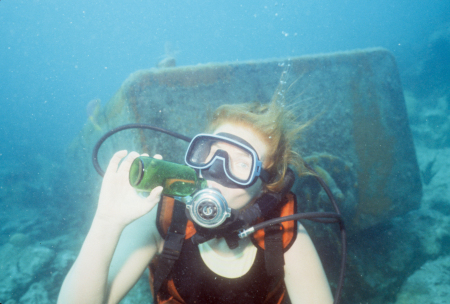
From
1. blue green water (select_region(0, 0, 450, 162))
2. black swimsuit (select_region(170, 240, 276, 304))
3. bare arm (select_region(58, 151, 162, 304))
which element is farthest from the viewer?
blue green water (select_region(0, 0, 450, 162))

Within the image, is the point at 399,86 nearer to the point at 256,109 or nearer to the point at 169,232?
the point at 256,109

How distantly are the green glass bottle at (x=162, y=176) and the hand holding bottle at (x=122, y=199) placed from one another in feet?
0.18

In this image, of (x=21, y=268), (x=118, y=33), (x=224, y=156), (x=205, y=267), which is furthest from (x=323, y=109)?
(x=118, y=33)

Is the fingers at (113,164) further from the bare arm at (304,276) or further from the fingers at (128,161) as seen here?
the bare arm at (304,276)

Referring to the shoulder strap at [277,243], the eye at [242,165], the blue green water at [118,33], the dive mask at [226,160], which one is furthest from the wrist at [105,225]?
the blue green water at [118,33]

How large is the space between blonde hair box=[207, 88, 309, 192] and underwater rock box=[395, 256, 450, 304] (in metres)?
3.47

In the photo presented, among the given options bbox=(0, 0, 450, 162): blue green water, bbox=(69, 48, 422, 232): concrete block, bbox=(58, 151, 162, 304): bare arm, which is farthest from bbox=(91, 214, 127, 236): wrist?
bbox=(0, 0, 450, 162): blue green water

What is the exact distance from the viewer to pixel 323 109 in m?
Result: 3.54

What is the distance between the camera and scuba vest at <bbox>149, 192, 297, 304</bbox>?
1.62 m

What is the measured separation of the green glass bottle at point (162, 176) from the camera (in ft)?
3.83

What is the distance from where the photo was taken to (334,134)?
11.9ft

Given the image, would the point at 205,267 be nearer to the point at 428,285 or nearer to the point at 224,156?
the point at 224,156

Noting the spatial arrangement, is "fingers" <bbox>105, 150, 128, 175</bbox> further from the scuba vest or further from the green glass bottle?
the scuba vest

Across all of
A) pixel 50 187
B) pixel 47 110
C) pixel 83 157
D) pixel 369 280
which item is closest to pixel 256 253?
pixel 369 280
